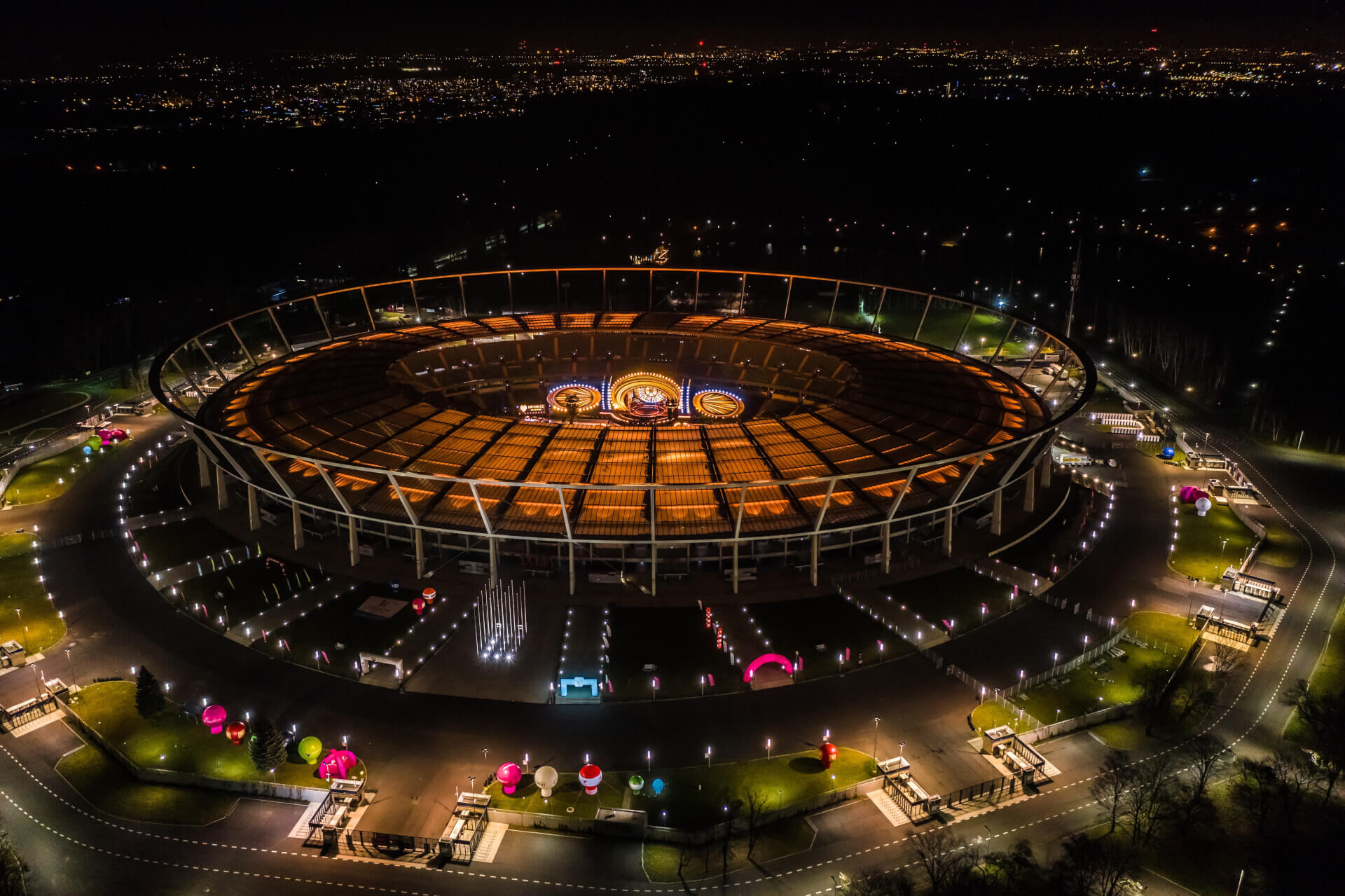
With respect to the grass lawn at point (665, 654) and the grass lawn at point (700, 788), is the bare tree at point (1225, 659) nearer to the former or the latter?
the grass lawn at point (700, 788)

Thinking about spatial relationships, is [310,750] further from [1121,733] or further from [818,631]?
[1121,733]

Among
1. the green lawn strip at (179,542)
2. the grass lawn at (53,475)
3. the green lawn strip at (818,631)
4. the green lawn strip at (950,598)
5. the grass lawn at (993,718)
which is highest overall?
the grass lawn at (993,718)

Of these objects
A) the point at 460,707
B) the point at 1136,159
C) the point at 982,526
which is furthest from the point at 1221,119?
the point at 460,707

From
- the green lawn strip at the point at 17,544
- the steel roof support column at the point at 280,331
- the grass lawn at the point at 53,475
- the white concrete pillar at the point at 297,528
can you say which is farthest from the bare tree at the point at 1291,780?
the grass lawn at the point at 53,475

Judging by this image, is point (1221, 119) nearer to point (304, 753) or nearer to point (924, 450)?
point (924, 450)

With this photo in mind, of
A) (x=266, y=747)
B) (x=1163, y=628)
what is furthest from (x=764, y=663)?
(x=1163, y=628)
